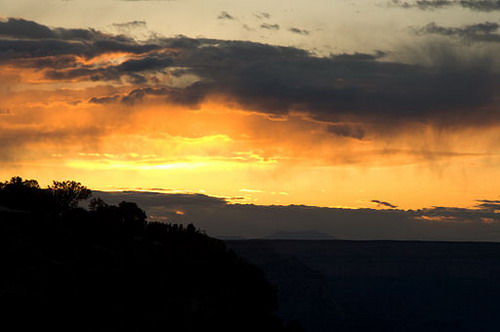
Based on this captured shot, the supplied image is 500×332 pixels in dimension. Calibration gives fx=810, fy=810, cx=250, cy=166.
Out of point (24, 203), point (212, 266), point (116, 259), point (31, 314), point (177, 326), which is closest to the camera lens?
point (31, 314)

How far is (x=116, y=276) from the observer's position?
86.5 m

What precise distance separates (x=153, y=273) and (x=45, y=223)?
45.5 feet

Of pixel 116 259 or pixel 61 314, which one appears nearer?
pixel 61 314

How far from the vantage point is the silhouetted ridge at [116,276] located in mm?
76750

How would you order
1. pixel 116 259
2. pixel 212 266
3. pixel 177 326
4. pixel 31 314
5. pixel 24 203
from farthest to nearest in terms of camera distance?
pixel 24 203
pixel 212 266
pixel 116 259
pixel 177 326
pixel 31 314

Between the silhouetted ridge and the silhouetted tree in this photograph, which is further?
the silhouetted tree

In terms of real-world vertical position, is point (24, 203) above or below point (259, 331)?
above

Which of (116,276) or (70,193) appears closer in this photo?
(116,276)

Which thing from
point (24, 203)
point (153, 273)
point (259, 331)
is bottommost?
point (259, 331)

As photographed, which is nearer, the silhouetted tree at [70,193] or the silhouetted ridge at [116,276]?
the silhouetted ridge at [116,276]

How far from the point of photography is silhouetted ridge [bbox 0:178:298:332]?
7675 cm

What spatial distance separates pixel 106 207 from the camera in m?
117

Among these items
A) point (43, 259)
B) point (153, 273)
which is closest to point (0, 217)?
point (43, 259)

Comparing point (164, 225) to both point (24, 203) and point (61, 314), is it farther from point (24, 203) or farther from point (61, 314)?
point (61, 314)
